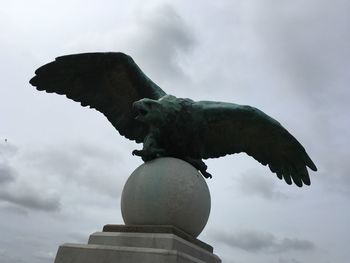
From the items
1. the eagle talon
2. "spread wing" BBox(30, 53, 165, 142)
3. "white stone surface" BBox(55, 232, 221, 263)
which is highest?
"spread wing" BBox(30, 53, 165, 142)

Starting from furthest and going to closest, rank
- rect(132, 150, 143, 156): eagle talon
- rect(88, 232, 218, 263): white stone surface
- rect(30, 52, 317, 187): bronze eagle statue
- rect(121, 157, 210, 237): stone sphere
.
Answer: rect(30, 52, 317, 187): bronze eagle statue → rect(132, 150, 143, 156): eagle talon → rect(121, 157, 210, 237): stone sphere → rect(88, 232, 218, 263): white stone surface

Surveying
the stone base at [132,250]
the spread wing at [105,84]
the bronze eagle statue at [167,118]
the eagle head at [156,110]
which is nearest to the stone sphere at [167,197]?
the stone base at [132,250]

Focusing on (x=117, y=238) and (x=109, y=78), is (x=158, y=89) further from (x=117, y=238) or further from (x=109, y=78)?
(x=117, y=238)

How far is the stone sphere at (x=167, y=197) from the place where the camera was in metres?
5.98

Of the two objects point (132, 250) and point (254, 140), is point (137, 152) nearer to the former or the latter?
point (132, 250)

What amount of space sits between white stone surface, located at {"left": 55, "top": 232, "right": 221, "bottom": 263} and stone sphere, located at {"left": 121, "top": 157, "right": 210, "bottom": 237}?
33 centimetres

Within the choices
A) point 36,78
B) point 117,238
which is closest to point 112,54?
point 36,78

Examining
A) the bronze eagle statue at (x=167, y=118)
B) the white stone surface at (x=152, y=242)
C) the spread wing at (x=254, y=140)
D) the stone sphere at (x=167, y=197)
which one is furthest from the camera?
the spread wing at (x=254, y=140)

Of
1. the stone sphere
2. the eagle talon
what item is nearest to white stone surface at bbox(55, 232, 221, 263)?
the stone sphere

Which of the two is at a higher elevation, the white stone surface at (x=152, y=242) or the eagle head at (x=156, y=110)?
the eagle head at (x=156, y=110)

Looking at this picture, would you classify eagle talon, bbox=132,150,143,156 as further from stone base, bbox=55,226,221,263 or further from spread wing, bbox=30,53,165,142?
spread wing, bbox=30,53,165,142

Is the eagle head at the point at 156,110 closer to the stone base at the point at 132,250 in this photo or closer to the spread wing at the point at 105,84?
the spread wing at the point at 105,84

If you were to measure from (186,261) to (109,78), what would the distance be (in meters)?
4.66

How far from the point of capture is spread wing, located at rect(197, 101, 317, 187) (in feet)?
24.7
